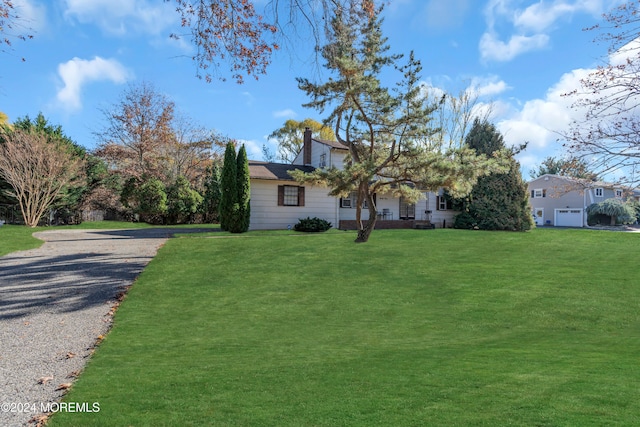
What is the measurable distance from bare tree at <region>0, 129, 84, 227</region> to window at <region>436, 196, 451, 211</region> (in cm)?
Answer: 2289

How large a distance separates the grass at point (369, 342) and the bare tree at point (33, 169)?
1294 cm

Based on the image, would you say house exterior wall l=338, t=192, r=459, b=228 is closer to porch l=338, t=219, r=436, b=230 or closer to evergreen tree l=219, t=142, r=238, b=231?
porch l=338, t=219, r=436, b=230

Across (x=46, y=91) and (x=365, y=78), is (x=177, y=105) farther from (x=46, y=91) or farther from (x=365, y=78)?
(x=46, y=91)

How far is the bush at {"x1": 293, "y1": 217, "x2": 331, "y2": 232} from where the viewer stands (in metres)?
19.1

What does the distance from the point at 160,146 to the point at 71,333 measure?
998 inches

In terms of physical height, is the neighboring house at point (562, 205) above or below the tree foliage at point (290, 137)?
below

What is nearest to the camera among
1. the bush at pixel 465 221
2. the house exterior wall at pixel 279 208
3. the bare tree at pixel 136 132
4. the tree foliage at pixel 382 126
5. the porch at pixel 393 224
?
the tree foliage at pixel 382 126

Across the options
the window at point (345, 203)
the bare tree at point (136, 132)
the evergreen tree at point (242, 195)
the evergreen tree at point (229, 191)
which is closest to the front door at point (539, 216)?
the window at point (345, 203)

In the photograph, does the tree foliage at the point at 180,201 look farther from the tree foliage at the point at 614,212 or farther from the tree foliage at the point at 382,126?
the tree foliage at the point at 614,212

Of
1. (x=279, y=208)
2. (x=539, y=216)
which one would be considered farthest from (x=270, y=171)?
(x=539, y=216)

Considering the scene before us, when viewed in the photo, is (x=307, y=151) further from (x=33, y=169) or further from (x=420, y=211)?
(x=33, y=169)

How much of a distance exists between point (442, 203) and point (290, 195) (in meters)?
11.3

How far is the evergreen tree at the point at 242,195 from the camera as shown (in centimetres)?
1758

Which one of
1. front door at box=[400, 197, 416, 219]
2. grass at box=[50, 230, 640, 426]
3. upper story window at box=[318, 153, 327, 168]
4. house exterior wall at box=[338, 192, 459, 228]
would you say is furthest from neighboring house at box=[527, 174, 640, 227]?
grass at box=[50, 230, 640, 426]
